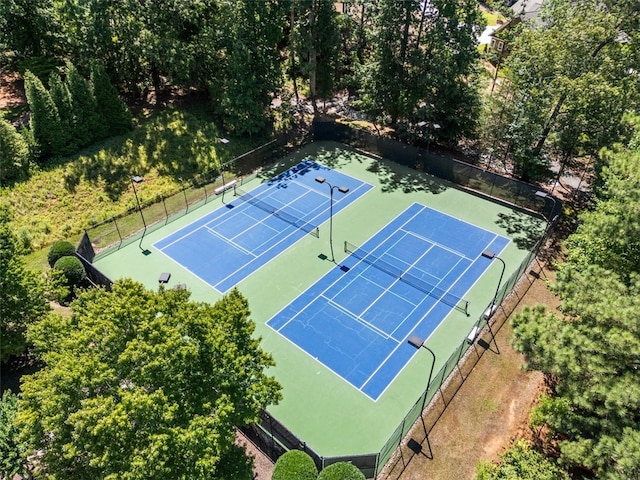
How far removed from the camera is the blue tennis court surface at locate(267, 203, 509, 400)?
18609 millimetres

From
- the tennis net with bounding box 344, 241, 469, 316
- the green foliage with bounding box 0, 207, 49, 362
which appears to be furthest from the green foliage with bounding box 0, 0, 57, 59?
the tennis net with bounding box 344, 241, 469, 316

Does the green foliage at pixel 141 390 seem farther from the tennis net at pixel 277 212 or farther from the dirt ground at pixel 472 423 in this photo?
the tennis net at pixel 277 212

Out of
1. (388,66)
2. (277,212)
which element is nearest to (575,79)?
(388,66)

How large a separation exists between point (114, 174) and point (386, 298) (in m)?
19.3

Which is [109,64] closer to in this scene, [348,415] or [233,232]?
[233,232]

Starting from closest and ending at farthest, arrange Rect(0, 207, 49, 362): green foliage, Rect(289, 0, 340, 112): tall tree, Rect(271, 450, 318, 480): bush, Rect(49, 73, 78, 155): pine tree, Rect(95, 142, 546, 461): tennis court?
Rect(271, 450, 318, 480): bush, Rect(0, 207, 49, 362): green foliage, Rect(95, 142, 546, 461): tennis court, Rect(49, 73, 78, 155): pine tree, Rect(289, 0, 340, 112): tall tree

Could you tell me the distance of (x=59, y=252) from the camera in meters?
21.8

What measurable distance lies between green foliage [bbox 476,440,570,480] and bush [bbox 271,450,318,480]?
505 centimetres

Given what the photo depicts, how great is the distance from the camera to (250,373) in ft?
43.6

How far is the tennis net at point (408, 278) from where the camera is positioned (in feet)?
68.8

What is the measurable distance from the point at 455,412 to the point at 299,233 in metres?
12.6

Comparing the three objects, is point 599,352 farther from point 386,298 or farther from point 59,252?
point 59,252

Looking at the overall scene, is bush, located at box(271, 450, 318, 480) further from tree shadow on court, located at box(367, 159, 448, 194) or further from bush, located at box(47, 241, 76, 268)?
tree shadow on court, located at box(367, 159, 448, 194)

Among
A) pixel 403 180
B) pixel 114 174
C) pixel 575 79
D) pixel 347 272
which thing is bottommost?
pixel 347 272
